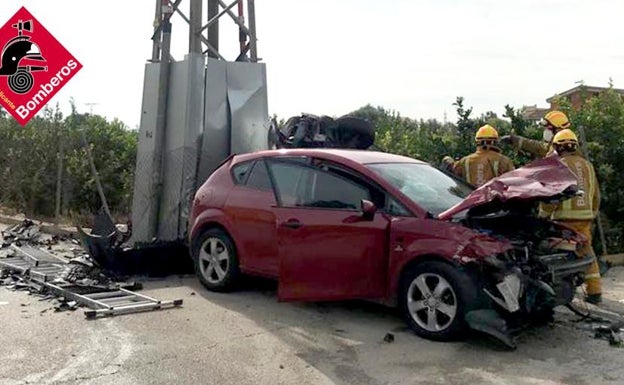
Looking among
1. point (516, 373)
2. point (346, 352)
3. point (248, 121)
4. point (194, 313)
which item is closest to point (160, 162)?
point (248, 121)

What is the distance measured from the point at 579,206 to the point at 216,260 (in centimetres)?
386

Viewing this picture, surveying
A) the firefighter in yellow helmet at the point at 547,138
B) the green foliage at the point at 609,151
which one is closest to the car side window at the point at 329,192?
the firefighter in yellow helmet at the point at 547,138

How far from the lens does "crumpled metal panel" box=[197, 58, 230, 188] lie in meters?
10.6

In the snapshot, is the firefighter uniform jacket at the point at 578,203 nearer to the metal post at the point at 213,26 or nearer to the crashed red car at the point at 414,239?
the crashed red car at the point at 414,239

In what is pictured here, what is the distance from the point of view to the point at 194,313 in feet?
22.9

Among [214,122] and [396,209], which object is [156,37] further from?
[396,209]

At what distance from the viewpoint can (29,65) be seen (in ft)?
43.8

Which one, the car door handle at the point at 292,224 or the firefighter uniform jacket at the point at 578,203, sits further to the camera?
the firefighter uniform jacket at the point at 578,203

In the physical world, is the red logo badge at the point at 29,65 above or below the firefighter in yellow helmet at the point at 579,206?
above

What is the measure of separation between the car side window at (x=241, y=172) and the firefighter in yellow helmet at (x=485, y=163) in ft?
8.27

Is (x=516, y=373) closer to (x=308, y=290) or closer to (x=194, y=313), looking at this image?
(x=308, y=290)

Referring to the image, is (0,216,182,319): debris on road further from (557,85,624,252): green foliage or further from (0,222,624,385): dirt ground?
(557,85,624,252): green foliage

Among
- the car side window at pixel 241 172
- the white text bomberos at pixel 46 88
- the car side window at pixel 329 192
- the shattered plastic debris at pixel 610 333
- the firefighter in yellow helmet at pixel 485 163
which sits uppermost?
the white text bomberos at pixel 46 88

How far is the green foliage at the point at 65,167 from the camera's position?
1501cm
